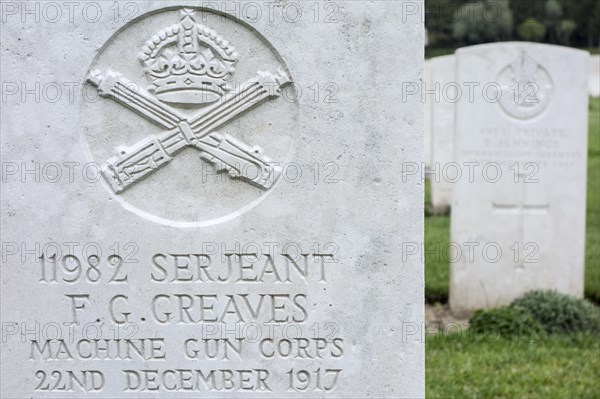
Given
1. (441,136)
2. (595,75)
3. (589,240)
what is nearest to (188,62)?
(589,240)

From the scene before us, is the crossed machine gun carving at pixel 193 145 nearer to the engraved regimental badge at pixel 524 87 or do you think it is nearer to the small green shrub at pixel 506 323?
the small green shrub at pixel 506 323

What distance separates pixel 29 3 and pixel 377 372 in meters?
1.65

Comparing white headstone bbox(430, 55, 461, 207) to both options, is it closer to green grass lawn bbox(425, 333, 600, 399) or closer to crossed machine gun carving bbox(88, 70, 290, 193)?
green grass lawn bbox(425, 333, 600, 399)

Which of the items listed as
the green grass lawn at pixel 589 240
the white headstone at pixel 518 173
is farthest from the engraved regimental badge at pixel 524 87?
the green grass lawn at pixel 589 240

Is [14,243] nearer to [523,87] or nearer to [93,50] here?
[93,50]

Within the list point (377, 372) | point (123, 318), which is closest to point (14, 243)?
point (123, 318)

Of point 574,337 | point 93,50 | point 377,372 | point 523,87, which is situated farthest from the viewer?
point 523,87

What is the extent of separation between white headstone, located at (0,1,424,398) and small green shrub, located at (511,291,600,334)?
10.5 ft

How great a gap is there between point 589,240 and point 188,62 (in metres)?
7.22

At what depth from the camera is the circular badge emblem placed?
2271mm

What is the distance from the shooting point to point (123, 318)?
239 centimetres

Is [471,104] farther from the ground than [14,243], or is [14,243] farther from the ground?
[471,104]

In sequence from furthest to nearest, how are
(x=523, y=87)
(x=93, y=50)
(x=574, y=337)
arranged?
1. (x=523, y=87)
2. (x=574, y=337)
3. (x=93, y=50)

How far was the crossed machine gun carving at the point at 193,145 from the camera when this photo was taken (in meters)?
2.29
